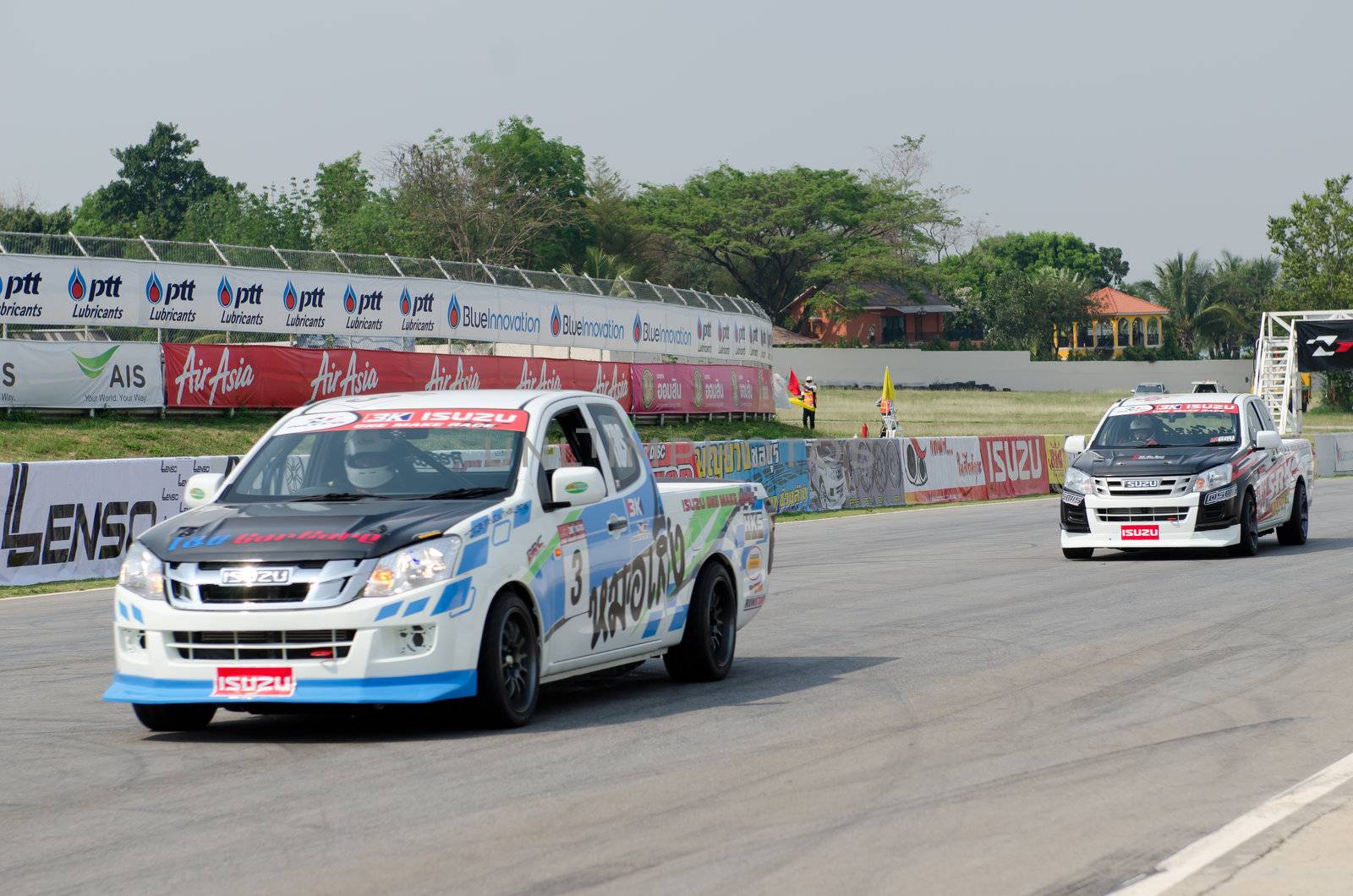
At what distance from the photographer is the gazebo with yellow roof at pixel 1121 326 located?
119625mm

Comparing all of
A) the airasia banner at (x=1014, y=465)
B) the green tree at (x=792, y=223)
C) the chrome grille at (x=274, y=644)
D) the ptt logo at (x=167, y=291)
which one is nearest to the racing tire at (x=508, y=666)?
the chrome grille at (x=274, y=644)

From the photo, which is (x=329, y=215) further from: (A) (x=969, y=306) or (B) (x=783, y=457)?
(B) (x=783, y=457)

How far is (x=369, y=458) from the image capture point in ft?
30.3

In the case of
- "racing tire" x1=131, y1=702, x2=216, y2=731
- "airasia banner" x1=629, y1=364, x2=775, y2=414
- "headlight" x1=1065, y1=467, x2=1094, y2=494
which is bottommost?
"racing tire" x1=131, y1=702, x2=216, y2=731

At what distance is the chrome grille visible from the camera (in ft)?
26.5

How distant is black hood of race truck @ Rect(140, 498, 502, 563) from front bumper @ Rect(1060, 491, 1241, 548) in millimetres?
12028

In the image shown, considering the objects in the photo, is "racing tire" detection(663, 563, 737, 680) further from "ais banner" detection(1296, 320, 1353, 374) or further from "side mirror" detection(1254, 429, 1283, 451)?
"ais banner" detection(1296, 320, 1353, 374)

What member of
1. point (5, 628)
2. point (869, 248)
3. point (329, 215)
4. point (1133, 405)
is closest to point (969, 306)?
point (869, 248)

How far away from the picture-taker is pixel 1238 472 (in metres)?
19.5

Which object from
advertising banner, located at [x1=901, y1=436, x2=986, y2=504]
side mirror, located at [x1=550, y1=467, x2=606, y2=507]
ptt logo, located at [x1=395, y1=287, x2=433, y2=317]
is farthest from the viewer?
ptt logo, located at [x1=395, y1=287, x2=433, y2=317]

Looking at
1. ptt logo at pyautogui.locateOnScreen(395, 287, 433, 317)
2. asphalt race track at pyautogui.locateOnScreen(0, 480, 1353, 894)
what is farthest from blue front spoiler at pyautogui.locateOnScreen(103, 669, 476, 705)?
ptt logo at pyautogui.locateOnScreen(395, 287, 433, 317)

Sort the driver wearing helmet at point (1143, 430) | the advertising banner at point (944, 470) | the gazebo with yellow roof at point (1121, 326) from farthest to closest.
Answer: the gazebo with yellow roof at point (1121, 326)
the advertising banner at point (944, 470)
the driver wearing helmet at point (1143, 430)

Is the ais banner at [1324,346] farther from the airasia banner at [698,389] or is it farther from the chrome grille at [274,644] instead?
the chrome grille at [274,644]

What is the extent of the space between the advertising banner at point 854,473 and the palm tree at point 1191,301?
257 feet
